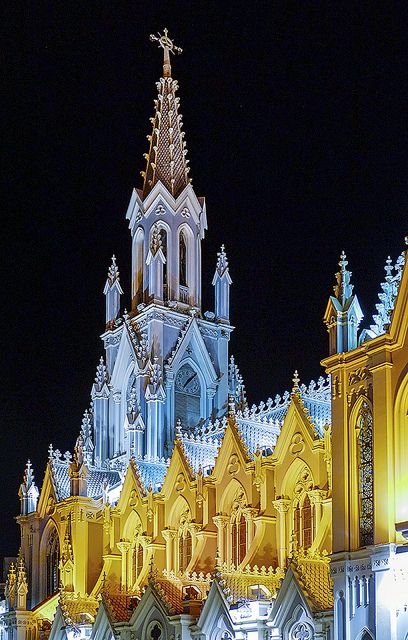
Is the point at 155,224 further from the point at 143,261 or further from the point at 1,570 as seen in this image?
the point at 1,570

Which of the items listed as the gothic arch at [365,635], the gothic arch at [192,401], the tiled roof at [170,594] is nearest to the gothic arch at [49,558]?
the gothic arch at [192,401]

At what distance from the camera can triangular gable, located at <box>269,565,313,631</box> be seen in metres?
41.8

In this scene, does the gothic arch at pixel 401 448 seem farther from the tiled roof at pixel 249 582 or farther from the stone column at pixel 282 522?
the stone column at pixel 282 522

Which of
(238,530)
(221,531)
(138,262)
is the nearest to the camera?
(238,530)

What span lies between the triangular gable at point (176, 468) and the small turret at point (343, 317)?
13.8 m

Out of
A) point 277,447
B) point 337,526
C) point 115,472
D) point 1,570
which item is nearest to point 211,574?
point 277,447

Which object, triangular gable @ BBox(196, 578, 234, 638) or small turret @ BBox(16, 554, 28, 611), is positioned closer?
triangular gable @ BBox(196, 578, 234, 638)

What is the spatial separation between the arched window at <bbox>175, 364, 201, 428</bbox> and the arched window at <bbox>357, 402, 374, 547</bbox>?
959 inches

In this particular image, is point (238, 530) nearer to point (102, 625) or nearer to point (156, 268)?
point (102, 625)

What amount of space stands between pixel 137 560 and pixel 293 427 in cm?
1232

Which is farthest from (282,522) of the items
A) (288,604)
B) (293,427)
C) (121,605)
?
(121,605)

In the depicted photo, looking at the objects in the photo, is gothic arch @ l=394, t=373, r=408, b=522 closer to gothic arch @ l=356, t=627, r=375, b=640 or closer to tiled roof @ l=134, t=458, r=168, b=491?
gothic arch @ l=356, t=627, r=375, b=640

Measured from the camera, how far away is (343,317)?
42000 mm

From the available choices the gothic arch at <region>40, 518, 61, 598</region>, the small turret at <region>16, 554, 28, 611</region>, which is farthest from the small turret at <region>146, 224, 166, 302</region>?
the small turret at <region>16, 554, 28, 611</region>
